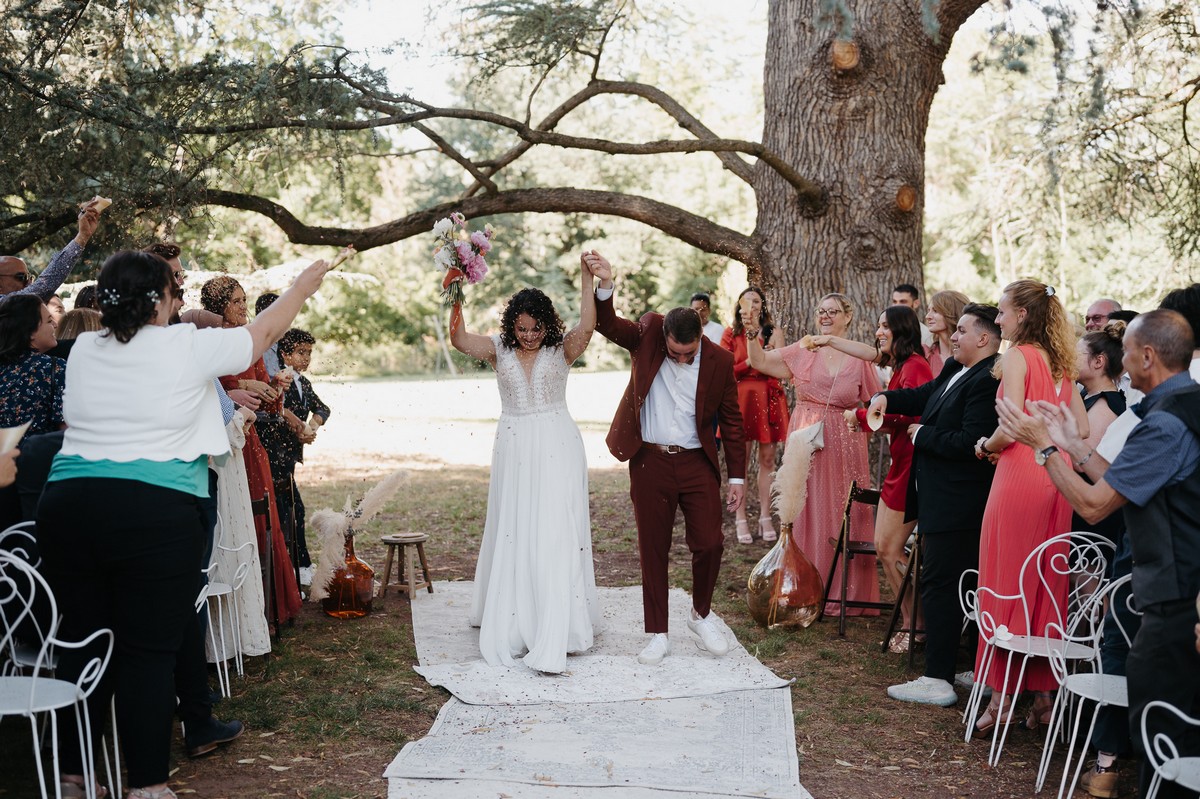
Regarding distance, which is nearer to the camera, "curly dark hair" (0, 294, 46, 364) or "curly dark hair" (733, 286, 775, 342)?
"curly dark hair" (0, 294, 46, 364)

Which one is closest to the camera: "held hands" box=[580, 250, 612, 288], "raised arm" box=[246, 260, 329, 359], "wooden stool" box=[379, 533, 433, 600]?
"raised arm" box=[246, 260, 329, 359]

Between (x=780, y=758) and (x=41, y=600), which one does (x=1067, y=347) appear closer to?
(x=780, y=758)

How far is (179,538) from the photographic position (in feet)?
12.3

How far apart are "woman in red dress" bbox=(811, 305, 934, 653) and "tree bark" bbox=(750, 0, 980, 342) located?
85.1 inches

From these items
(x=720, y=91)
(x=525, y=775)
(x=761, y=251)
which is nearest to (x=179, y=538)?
(x=525, y=775)

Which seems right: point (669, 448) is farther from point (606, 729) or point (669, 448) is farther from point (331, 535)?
point (331, 535)

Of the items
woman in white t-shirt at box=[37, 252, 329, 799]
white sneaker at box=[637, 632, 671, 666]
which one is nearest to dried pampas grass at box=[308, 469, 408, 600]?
white sneaker at box=[637, 632, 671, 666]

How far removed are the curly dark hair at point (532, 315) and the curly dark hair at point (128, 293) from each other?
2.66m

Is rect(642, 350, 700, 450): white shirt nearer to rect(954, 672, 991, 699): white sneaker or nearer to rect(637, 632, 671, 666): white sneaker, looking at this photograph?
rect(637, 632, 671, 666): white sneaker

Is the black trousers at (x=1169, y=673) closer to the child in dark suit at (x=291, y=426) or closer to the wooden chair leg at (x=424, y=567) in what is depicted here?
the child in dark suit at (x=291, y=426)

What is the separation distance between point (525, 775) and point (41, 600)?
206 centimetres

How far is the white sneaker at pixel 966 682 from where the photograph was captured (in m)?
5.58

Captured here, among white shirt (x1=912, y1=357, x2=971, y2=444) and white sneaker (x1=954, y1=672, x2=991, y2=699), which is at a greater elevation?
white shirt (x1=912, y1=357, x2=971, y2=444)

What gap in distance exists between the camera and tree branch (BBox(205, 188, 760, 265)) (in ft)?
30.5
